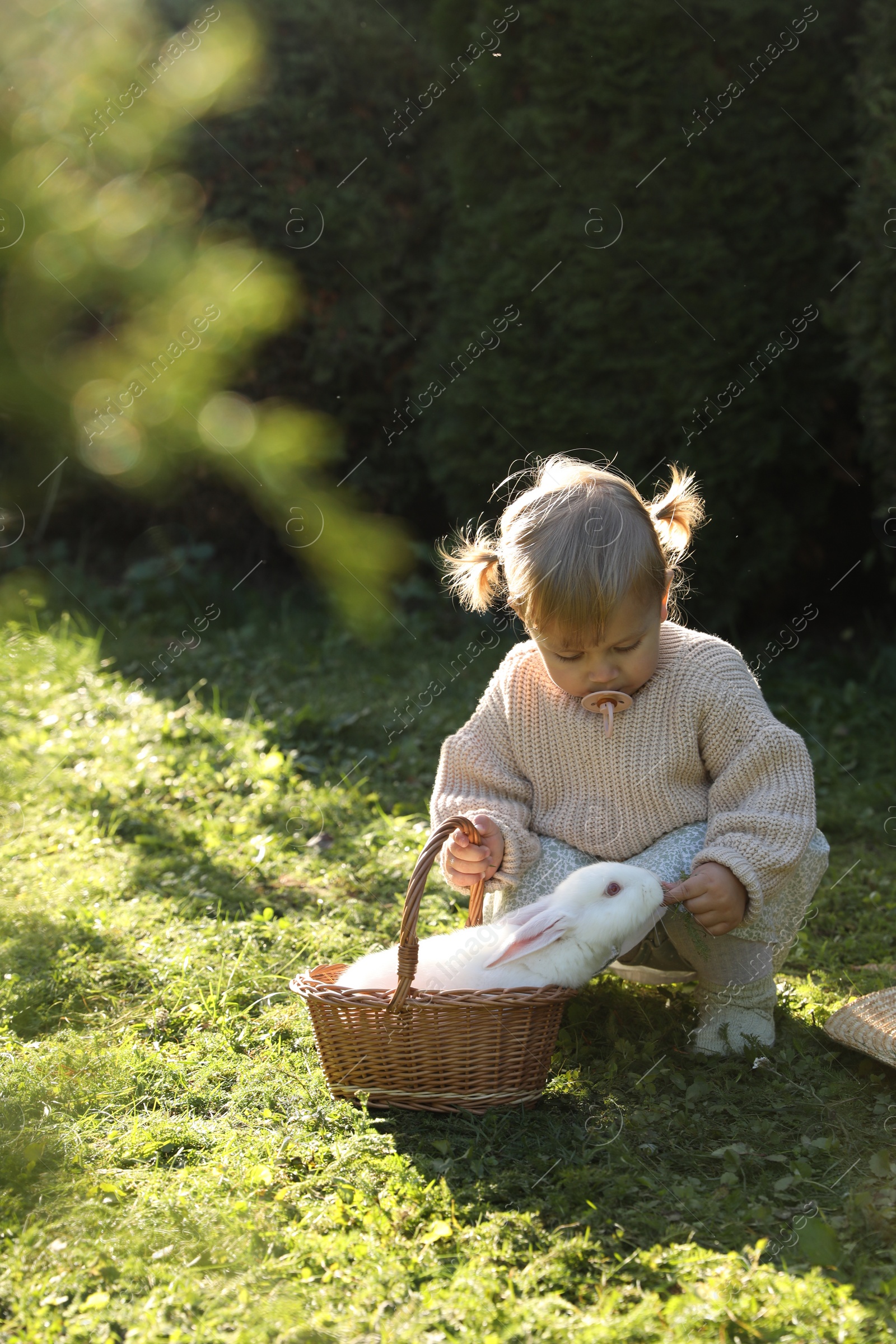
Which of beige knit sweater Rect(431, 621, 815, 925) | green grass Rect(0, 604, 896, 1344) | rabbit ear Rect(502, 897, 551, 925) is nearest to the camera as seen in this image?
green grass Rect(0, 604, 896, 1344)

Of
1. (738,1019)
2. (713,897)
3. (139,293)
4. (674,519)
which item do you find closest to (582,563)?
(674,519)

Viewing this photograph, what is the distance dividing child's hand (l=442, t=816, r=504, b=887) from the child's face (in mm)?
353

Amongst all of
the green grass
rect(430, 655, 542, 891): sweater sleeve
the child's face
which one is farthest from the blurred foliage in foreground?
the child's face

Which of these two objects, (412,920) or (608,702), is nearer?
(412,920)

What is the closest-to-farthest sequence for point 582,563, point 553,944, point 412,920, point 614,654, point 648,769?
point 412,920 < point 553,944 < point 582,563 < point 614,654 < point 648,769

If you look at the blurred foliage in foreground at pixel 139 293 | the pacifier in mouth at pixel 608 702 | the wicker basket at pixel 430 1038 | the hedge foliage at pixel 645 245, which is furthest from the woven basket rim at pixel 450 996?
the hedge foliage at pixel 645 245

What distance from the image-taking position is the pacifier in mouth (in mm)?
2541

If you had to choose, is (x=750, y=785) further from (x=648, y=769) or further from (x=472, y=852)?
(x=472, y=852)

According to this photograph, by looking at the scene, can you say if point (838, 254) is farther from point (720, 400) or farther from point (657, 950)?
point (657, 950)

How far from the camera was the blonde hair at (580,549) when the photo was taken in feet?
7.81

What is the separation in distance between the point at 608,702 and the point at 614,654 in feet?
0.41

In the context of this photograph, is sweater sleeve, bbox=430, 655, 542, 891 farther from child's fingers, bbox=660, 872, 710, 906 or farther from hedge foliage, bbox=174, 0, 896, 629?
hedge foliage, bbox=174, 0, 896, 629

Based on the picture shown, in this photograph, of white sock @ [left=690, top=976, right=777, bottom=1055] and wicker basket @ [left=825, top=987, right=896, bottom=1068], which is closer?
wicker basket @ [left=825, top=987, right=896, bottom=1068]

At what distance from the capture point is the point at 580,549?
7.86 ft
